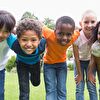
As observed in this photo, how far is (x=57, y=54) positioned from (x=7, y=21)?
0.94 m

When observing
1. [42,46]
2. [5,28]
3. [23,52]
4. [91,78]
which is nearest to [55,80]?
[91,78]

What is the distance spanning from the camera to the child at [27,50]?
4.72 metres

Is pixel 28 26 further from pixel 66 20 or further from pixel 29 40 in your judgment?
pixel 66 20

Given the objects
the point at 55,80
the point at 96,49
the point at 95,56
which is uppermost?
the point at 96,49

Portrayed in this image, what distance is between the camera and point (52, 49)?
5.16 meters

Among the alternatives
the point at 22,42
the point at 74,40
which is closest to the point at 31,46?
the point at 22,42

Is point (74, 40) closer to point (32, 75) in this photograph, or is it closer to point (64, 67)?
point (64, 67)

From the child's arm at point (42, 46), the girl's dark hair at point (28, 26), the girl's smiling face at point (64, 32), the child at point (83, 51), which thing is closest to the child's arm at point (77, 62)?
the child at point (83, 51)

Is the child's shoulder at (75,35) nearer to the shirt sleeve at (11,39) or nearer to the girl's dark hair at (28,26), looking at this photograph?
the girl's dark hair at (28,26)

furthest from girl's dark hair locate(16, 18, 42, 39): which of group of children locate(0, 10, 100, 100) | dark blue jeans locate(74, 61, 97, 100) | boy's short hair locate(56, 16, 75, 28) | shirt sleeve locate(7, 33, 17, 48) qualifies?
dark blue jeans locate(74, 61, 97, 100)

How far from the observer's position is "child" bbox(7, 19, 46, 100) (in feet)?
15.5

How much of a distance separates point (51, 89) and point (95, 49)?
84cm

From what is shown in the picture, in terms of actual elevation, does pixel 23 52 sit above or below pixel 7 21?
below

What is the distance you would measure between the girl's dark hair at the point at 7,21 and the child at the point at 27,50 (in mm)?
104
